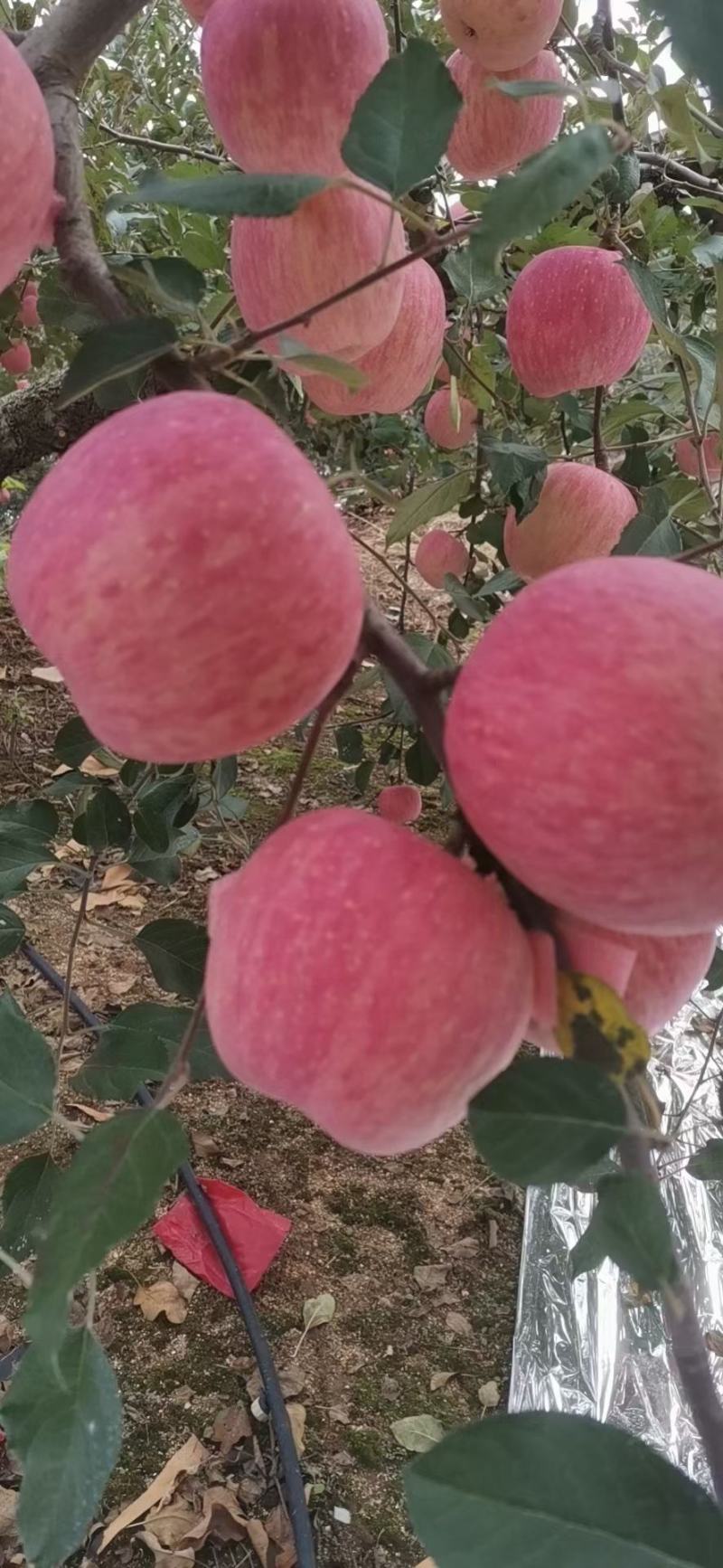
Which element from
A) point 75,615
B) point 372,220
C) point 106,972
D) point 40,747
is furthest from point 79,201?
point 40,747

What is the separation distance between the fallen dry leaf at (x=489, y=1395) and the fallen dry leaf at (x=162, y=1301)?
15.4 inches

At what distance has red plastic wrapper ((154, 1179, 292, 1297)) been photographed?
4.64 feet

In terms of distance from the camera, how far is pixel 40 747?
8.38ft

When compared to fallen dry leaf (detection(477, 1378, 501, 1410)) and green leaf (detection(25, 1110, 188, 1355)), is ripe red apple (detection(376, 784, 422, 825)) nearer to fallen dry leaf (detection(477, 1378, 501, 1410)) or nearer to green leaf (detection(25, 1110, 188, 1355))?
green leaf (detection(25, 1110, 188, 1355))

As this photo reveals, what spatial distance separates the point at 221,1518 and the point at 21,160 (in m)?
1.33

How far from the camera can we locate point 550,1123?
0.40 metres

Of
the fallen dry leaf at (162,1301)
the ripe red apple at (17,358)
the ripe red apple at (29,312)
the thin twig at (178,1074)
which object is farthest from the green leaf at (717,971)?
the ripe red apple at (17,358)

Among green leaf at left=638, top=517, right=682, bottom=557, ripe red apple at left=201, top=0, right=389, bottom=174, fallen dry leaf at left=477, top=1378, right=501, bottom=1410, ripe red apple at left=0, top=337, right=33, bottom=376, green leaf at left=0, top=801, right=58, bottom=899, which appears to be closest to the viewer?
ripe red apple at left=201, top=0, right=389, bottom=174

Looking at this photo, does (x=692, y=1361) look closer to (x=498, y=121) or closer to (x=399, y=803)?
(x=399, y=803)

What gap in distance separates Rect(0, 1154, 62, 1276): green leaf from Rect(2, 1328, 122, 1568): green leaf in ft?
0.82

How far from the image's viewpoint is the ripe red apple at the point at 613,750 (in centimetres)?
35

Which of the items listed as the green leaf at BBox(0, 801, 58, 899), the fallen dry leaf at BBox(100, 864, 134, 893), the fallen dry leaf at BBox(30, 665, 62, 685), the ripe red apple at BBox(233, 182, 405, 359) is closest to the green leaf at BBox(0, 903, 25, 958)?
the green leaf at BBox(0, 801, 58, 899)

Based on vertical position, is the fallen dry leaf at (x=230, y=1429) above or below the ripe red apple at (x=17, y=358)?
below

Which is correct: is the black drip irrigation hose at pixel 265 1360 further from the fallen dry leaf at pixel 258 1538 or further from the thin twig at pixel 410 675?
the thin twig at pixel 410 675
